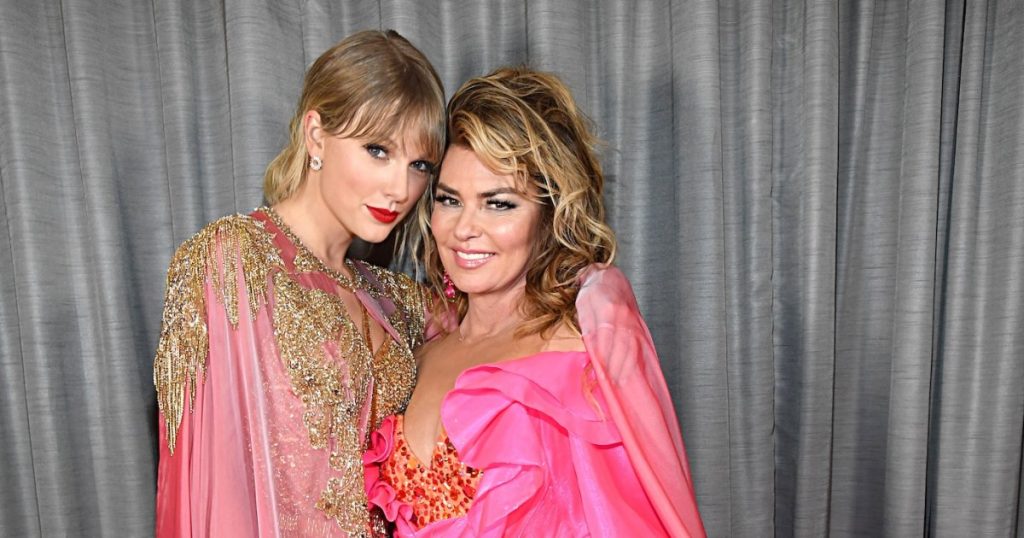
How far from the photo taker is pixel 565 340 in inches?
52.8

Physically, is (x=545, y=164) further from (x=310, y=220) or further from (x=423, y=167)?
(x=310, y=220)

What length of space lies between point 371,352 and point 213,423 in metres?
0.33

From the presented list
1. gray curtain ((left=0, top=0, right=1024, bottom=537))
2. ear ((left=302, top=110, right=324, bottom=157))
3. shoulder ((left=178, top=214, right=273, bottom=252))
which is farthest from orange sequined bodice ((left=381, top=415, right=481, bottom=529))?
gray curtain ((left=0, top=0, right=1024, bottom=537))

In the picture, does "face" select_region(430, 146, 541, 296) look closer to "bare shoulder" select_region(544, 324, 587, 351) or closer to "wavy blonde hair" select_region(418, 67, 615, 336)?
"wavy blonde hair" select_region(418, 67, 615, 336)

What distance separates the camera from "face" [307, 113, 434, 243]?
4.20ft

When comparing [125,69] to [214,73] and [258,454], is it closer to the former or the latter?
[214,73]

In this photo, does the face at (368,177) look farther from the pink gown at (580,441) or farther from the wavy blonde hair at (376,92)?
the pink gown at (580,441)

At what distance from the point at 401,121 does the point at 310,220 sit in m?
0.28

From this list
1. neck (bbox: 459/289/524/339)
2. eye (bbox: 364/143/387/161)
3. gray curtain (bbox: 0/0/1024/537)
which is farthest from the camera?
gray curtain (bbox: 0/0/1024/537)

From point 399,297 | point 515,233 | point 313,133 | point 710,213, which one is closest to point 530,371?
point 515,233

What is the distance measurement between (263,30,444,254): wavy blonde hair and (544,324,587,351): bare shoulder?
0.42 metres

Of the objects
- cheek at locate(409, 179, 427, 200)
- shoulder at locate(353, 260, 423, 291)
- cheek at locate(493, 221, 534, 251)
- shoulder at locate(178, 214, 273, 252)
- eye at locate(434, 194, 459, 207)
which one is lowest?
shoulder at locate(353, 260, 423, 291)

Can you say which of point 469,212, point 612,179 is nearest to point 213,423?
point 469,212

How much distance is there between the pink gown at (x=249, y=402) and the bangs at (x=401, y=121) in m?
0.27
